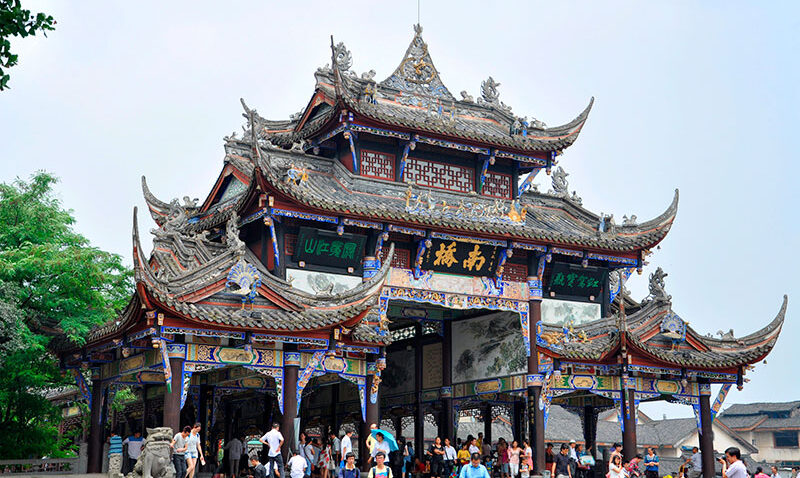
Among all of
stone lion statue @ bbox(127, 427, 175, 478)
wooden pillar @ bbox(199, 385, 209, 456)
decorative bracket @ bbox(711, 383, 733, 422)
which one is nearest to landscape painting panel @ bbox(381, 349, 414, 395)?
wooden pillar @ bbox(199, 385, 209, 456)

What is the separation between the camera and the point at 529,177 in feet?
90.9

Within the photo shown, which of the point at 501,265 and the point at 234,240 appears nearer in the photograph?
the point at 234,240

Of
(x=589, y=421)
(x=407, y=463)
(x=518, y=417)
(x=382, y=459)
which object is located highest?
(x=518, y=417)

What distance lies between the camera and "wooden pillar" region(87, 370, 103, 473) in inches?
891

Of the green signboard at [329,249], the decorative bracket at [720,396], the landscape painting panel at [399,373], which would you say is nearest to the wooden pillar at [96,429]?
the green signboard at [329,249]

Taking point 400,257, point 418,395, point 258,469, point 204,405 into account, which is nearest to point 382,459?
point 258,469

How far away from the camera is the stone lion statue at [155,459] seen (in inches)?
679

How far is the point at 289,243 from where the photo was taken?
75.2 ft

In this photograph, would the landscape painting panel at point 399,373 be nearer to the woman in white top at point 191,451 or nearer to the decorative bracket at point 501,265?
the decorative bracket at point 501,265

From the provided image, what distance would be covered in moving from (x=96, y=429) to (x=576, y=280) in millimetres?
13596

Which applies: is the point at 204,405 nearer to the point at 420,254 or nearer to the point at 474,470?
the point at 420,254

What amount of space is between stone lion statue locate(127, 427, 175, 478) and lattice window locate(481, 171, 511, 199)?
41.7 ft

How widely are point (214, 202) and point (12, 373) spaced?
7956 millimetres

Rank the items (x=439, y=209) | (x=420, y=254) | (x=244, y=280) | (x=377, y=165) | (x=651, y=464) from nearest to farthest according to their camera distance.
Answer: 1. (x=244, y=280)
2. (x=651, y=464)
3. (x=420, y=254)
4. (x=439, y=209)
5. (x=377, y=165)
